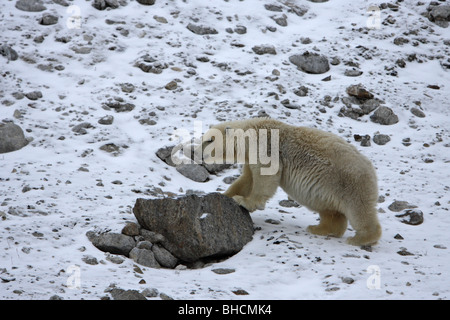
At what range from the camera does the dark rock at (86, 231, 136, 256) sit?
20.6ft

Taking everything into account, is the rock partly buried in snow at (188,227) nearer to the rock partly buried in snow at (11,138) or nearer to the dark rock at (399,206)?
the dark rock at (399,206)

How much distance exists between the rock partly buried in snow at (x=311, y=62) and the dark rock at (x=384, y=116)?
1952 mm

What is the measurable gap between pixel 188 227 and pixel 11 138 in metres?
4.12

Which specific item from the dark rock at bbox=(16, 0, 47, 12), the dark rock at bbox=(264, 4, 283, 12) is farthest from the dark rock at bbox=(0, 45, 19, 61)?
the dark rock at bbox=(264, 4, 283, 12)

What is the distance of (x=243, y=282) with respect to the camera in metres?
5.81

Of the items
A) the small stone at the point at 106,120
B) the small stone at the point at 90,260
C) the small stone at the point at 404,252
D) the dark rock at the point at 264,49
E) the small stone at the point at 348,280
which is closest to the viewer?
the small stone at the point at 348,280

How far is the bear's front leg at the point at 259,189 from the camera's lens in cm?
750

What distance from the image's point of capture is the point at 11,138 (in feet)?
28.7

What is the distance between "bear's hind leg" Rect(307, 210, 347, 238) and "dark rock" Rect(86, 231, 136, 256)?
281cm

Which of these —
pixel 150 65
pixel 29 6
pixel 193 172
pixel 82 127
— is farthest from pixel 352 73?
pixel 29 6

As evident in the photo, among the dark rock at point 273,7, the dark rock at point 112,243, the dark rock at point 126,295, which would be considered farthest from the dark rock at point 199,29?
the dark rock at point 126,295

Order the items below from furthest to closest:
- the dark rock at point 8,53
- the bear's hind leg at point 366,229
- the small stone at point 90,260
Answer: the dark rock at point 8,53
the bear's hind leg at point 366,229
the small stone at point 90,260

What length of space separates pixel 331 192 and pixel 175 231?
2375 millimetres

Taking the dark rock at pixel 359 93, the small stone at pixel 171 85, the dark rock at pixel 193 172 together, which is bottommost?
the dark rock at pixel 193 172
